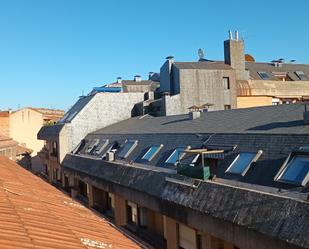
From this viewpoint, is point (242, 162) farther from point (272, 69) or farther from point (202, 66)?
point (272, 69)

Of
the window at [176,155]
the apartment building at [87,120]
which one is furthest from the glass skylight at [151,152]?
the apartment building at [87,120]

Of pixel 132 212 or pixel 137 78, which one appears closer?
pixel 132 212

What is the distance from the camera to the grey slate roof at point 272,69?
151 ft

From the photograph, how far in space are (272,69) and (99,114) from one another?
21.8m

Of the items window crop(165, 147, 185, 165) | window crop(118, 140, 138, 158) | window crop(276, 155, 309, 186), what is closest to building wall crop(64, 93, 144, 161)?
window crop(118, 140, 138, 158)

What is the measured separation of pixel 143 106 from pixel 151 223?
16938 millimetres

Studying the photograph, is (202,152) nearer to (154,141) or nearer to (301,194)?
(301,194)

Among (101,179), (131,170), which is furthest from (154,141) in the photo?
(101,179)

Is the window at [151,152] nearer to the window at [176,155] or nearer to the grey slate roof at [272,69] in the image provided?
the window at [176,155]

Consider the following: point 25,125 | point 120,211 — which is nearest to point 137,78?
point 25,125

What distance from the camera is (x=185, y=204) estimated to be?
49.5ft

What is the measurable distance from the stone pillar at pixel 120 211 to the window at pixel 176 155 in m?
4.82

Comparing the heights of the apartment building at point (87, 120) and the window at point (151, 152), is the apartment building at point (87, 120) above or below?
above

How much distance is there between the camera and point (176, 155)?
19.1 meters
